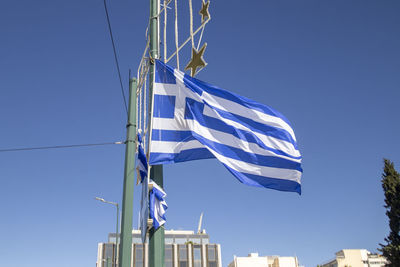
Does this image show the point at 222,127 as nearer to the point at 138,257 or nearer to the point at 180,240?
the point at 138,257

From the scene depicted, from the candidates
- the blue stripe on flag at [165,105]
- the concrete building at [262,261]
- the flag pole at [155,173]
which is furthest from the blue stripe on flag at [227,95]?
the concrete building at [262,261]

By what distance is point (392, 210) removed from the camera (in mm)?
35031

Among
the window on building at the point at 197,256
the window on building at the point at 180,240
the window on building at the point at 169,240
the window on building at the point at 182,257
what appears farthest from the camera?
the window on building at the point at 180,240

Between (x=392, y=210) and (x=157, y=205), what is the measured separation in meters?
33.5

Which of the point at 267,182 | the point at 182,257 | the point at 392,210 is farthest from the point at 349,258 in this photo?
the point at 267,182

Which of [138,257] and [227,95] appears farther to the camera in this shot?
[138,257]

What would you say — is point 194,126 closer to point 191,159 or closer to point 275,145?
point 191,159

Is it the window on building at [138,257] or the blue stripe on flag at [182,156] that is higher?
the window on building at [138,257]

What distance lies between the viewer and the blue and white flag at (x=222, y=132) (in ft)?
24.1

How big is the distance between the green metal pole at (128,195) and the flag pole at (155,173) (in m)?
0.37

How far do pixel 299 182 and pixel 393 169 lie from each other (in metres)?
32.6

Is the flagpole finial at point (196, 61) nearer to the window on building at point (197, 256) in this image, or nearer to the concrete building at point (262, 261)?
the window on building at point (197, 256)

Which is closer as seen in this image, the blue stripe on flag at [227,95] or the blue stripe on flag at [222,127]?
the blue stripe on flag at [222,127]

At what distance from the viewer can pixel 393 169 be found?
121ft
